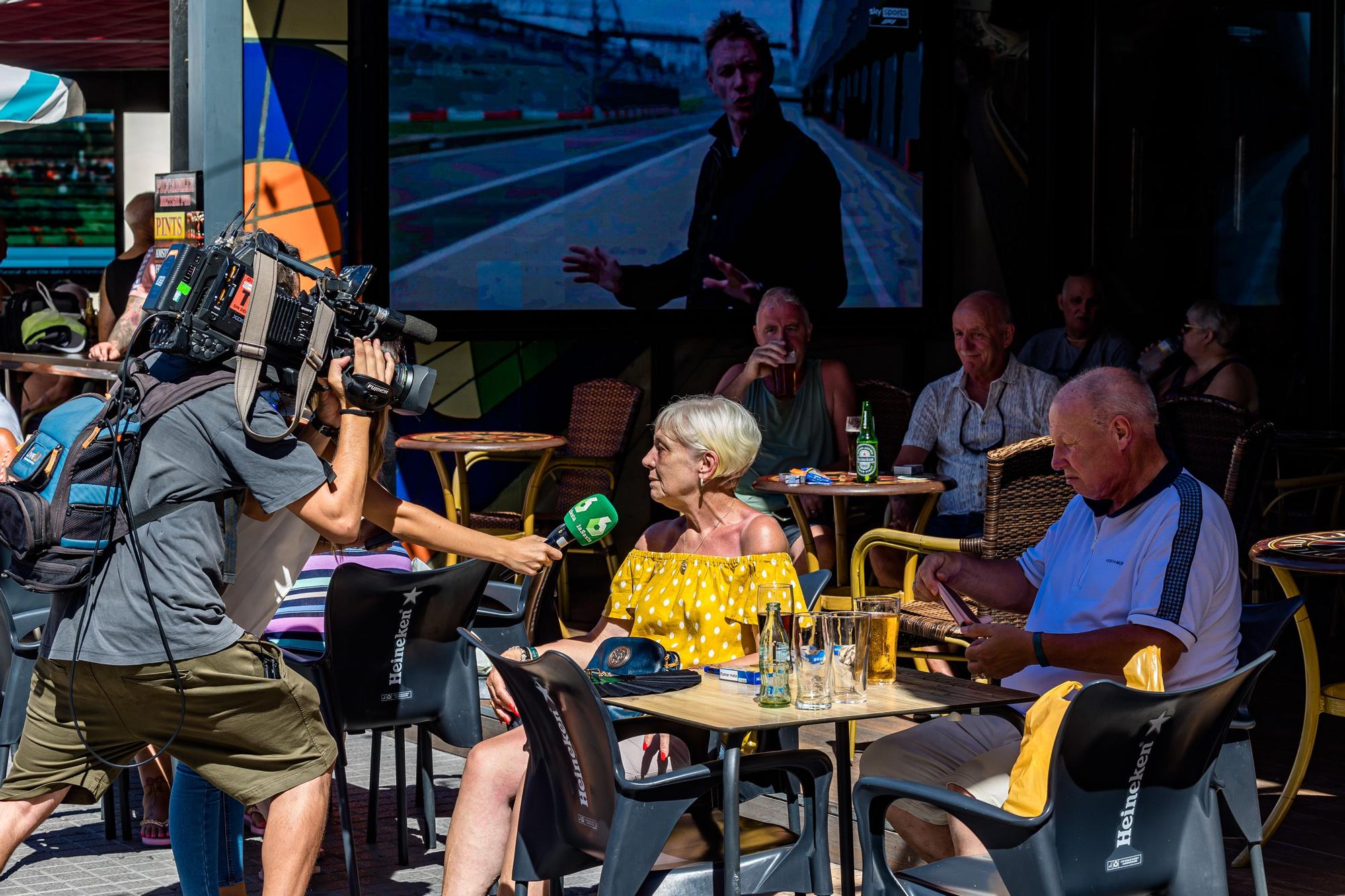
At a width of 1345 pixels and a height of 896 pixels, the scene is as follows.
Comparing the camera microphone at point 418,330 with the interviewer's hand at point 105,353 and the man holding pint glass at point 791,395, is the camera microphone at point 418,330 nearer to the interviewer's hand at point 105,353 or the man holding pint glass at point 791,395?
the man holding pint glass at point 791,395

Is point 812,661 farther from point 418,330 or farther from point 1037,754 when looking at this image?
point 418,330

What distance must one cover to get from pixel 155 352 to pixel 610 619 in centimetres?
127

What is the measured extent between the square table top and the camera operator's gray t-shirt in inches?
33.4

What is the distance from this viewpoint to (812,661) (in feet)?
10.0

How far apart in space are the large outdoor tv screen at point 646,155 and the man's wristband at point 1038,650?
566 centimetres

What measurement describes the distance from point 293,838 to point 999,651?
152cm

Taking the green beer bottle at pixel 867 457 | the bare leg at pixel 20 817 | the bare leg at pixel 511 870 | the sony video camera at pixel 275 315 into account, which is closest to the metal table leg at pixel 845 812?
the bare leg at pixel 511 870

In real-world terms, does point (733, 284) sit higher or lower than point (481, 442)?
higher

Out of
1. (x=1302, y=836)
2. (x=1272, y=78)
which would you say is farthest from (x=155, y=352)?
(x=1272, y=78)

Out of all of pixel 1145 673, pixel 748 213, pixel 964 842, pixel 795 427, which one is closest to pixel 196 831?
pixel 964 842

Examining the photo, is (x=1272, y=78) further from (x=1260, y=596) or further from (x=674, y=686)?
(x=674, y=686)

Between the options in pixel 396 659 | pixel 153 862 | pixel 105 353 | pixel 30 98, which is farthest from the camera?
pixel 30 98

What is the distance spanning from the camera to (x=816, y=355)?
917 centimetres

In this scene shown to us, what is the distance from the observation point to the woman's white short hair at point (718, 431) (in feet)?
12.9
